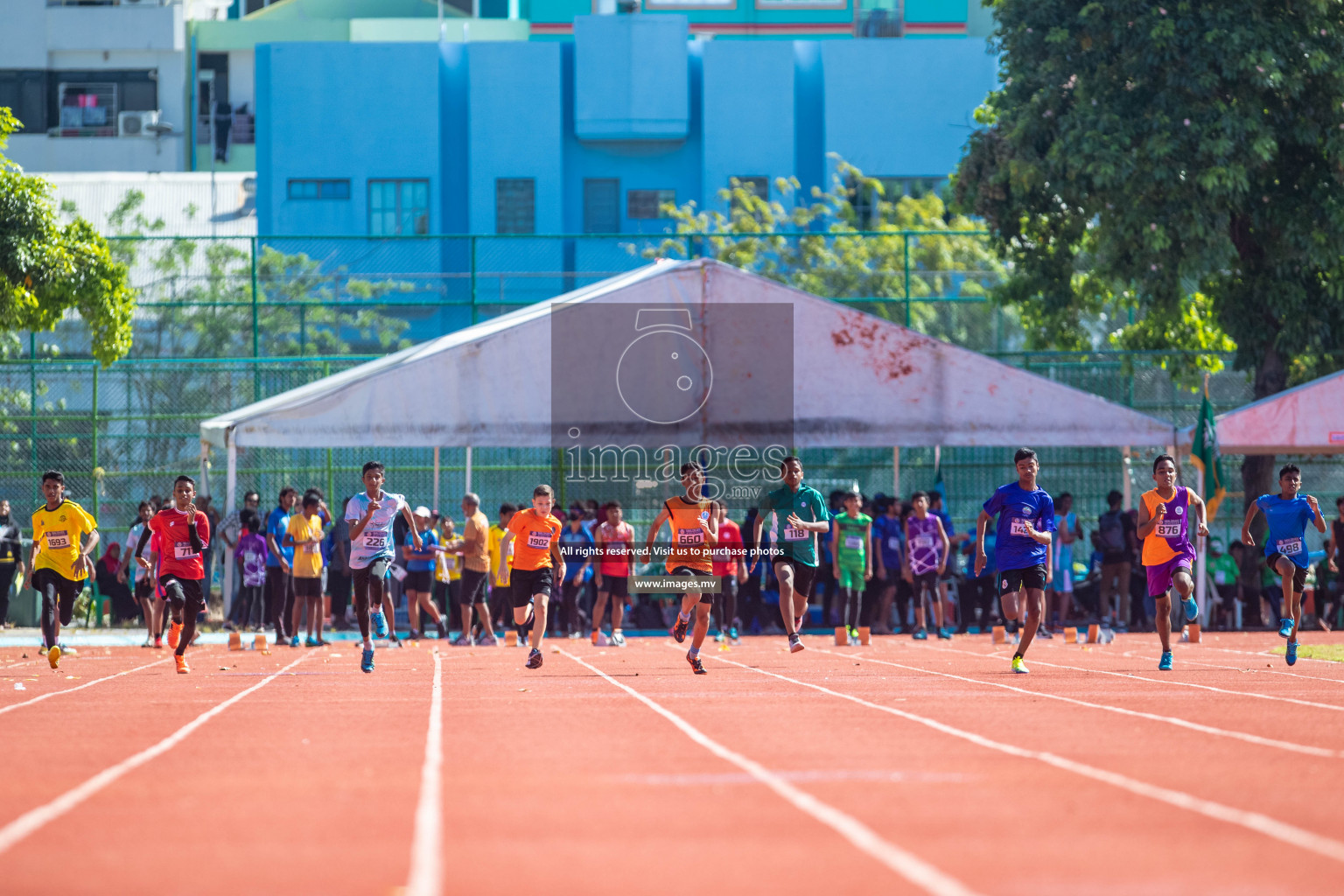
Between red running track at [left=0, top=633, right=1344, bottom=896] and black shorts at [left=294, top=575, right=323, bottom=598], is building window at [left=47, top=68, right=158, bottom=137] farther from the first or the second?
red running track at [left=0, top=633, right=1344, bottom=896]

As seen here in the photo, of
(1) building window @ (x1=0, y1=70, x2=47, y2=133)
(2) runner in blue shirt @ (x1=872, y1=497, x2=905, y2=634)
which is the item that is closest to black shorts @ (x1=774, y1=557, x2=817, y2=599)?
(2) runner in blue shirt @ (x1=872, y1=497, x2=905, y2=634)

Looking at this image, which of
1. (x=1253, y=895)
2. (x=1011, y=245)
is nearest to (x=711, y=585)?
(x=1253, y=895)

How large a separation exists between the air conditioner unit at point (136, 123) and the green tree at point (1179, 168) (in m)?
33.1

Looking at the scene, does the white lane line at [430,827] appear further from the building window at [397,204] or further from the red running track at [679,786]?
the building window at [397,204]

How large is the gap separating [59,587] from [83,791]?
29.7ft

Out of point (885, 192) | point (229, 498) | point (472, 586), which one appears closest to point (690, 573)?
point (472, 586)

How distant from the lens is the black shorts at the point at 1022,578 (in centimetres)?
1514

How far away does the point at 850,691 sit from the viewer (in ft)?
44.5

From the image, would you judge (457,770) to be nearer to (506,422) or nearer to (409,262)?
(506,422)

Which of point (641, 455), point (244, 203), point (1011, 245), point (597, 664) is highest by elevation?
point (244, 203)

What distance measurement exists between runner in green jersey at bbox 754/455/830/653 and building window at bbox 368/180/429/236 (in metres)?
31.1

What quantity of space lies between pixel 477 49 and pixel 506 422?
26.3 metres

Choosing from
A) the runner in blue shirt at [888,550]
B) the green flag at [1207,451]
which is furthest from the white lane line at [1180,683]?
the green flag at [1207,451]

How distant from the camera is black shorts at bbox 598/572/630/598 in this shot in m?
21.6
